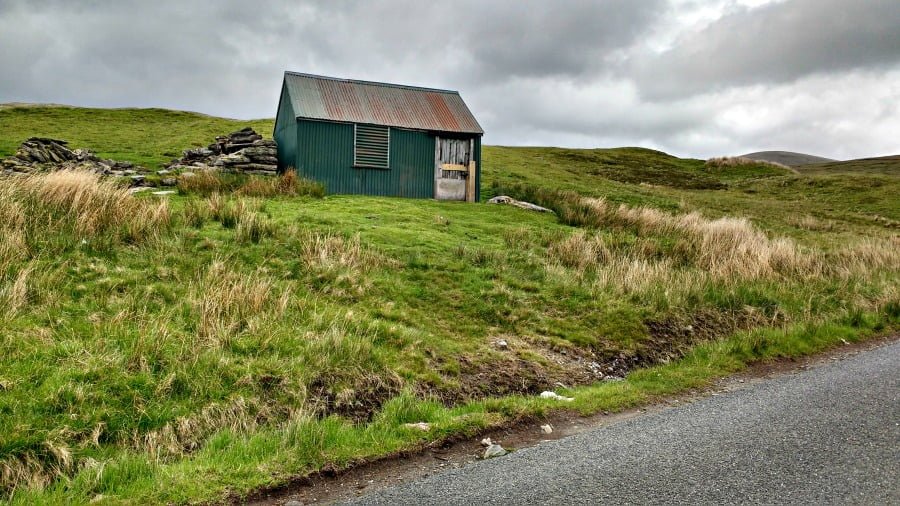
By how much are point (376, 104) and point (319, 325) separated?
777 inches

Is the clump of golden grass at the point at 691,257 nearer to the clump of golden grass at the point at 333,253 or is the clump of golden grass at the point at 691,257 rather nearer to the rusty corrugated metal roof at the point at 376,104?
the clump of golden grass at the point at 333,253

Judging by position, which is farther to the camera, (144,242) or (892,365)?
(144,242)

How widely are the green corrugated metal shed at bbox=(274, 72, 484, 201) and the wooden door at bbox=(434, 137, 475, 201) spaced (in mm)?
45

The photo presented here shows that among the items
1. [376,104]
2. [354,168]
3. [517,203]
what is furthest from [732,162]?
[354,168]

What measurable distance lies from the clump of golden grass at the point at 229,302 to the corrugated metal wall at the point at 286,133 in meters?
15.9

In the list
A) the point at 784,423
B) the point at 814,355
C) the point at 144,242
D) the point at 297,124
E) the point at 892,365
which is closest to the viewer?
the point at 784,423

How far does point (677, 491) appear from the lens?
17.0 ft

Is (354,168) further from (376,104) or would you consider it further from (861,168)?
(861,168)

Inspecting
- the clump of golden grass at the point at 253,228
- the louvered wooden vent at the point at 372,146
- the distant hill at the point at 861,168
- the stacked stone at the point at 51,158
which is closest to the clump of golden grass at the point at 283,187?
the louvered wooden vent at the point at 372,146

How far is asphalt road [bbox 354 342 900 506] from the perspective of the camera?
5160 millimetres

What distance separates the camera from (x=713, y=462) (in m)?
5.80

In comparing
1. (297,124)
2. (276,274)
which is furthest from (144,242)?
(297,124)

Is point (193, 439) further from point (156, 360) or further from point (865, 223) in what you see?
point (865, 223)

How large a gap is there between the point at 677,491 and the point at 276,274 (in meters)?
8.26
